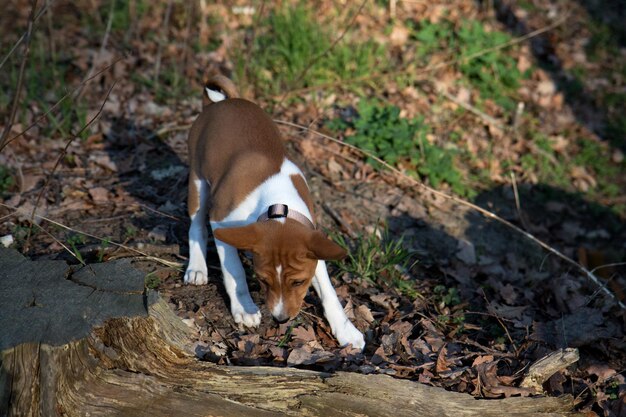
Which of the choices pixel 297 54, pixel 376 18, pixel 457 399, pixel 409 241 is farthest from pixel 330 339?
pixel 376 18

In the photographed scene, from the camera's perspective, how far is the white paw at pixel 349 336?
4.25 metres

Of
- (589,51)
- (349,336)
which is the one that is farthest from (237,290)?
(589,51)

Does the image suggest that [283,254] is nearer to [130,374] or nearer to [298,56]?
[130,374]

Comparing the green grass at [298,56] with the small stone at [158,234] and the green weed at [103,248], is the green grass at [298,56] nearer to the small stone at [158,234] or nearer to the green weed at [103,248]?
the small stone at [158,234]

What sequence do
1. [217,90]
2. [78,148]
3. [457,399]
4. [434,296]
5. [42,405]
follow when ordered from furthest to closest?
[78,148] < [217,90] < [434,296] < [457,399] < [42,405]

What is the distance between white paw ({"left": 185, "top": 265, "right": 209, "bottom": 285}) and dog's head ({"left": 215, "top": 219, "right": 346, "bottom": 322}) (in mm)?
664

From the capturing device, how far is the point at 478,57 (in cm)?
838

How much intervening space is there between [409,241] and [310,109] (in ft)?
6.83

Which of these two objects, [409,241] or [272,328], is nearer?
[272,328]

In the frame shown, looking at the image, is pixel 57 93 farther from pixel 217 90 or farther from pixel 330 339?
pixel 330 339

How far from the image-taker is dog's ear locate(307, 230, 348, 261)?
12.0 ft

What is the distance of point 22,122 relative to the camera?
6.37 m

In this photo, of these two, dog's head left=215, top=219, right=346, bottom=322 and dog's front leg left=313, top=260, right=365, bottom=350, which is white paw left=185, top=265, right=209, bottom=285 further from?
dog's front leg left=313, top=260, right=365, bottom=350

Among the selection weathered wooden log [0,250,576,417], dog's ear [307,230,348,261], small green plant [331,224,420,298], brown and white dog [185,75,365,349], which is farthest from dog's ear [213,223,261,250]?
small green plant [331,224,420,298]
